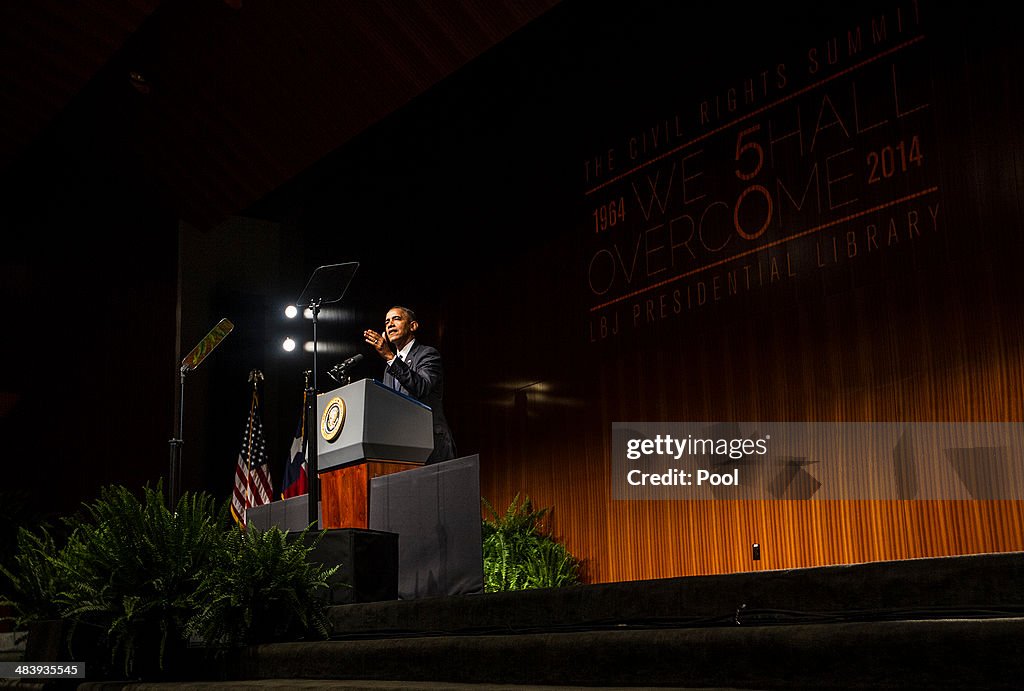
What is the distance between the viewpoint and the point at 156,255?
866 centimetres

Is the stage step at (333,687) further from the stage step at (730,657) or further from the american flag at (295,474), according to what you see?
the american flag at (295,474)

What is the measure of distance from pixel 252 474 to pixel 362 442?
4342mm

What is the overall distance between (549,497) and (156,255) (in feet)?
13.7

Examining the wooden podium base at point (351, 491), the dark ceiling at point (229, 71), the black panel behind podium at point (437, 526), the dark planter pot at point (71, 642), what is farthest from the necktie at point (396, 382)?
the dark ceiling at point (229, 71)

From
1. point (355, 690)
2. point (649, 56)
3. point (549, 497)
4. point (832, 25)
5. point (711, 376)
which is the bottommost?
point (355, 690)

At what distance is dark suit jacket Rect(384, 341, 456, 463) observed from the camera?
4.53 m

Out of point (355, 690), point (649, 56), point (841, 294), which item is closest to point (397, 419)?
point (355, 690)

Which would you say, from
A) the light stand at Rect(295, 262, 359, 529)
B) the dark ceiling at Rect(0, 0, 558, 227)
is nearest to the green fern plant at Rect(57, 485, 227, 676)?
the light stand at Rect(295, 262, 359, 529)

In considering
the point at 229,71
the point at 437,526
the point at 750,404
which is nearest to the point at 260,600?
the point at 437,526

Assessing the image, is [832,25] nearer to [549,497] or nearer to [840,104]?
[840,104]

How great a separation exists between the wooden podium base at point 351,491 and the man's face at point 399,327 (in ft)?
2.37

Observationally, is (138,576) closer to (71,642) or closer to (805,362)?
(71,642)

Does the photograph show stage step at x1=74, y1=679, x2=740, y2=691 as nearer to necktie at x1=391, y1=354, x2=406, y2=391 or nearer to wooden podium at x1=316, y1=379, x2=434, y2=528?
wooden podium at x1=316, y1=379, x2=434, y2=528

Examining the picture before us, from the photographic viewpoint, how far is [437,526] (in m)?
3.68
